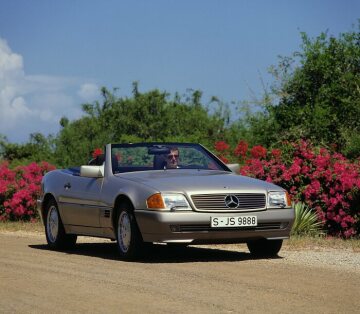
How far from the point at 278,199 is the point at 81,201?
2872mm

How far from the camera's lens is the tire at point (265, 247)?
12.4 meters

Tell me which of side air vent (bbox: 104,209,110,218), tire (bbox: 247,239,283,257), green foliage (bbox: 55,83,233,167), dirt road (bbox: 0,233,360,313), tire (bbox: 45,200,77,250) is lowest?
dirt road (bbox: 0,233,360,313)

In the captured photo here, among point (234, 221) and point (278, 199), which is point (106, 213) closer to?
point (234, 221)

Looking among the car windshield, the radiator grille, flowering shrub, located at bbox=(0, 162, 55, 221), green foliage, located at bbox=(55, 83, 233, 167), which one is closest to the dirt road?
the radiator grille

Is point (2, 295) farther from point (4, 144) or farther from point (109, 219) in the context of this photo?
point (4, 144)

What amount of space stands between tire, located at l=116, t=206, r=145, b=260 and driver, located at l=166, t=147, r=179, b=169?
3.86 ft

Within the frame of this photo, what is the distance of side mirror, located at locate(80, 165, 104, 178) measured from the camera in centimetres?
1281

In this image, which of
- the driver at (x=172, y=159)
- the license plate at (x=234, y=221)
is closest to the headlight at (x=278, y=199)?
the license plate at (x=234, y=221)

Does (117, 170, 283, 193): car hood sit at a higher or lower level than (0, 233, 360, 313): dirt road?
higher

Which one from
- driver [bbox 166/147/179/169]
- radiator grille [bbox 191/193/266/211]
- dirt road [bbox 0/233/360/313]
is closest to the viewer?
dirt road [bbox 0/233/360/313]

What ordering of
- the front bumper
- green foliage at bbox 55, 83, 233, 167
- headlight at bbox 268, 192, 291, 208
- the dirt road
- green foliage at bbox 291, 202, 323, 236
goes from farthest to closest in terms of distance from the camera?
green foliage at bbox 55, 83, 233, 167, green foliage at bbox 291, 202, 323, 236, headlight at bbox 268, 192, 291, 208, the front bumper, the dirt road

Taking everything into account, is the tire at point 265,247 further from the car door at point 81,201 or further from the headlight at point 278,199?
the car door at point 81,201

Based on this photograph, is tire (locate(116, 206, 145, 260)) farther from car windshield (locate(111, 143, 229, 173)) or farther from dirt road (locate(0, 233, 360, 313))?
car windshield (locate(111, 143, 229, 173))

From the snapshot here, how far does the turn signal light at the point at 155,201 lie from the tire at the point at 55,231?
2941 mm
